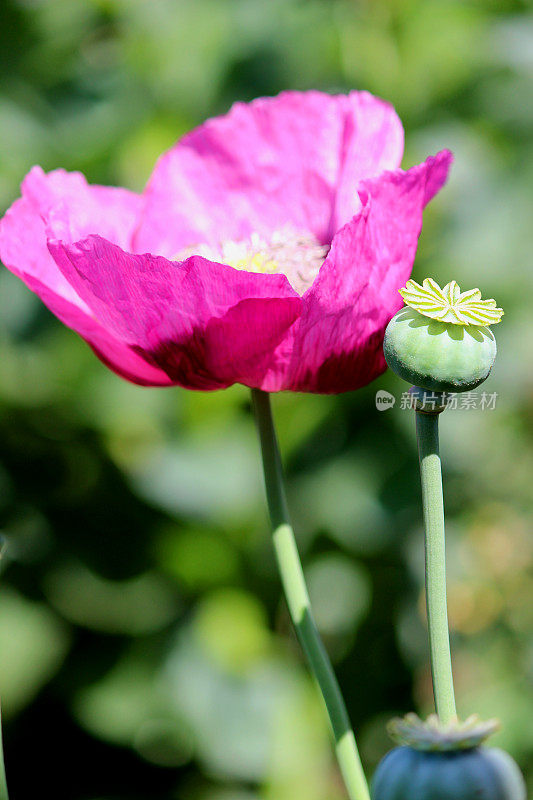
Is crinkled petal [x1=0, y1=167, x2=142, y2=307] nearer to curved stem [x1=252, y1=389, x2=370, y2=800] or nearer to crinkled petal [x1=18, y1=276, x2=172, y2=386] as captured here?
crinkled petal [x1=18, y1=276, x2=172, y2=386]

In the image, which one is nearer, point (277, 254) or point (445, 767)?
point (445, 767)

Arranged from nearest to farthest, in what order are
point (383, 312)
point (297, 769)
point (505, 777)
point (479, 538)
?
point (505, 777)
point (383, 312)
point (297, 769)
point (479, 538)

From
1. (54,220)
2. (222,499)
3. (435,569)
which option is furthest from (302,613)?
(222,499)

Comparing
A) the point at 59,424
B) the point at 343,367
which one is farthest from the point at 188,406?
the point at 343,367

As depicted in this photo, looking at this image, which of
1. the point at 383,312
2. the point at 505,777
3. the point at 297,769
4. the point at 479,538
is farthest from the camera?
the point at 479,538

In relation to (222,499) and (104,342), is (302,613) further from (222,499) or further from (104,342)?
(222,499)

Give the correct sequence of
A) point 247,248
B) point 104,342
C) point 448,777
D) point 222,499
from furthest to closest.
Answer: point 222,499, point 247,248, point 104,342, point 448,777

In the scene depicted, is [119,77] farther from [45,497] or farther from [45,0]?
[45,497]
